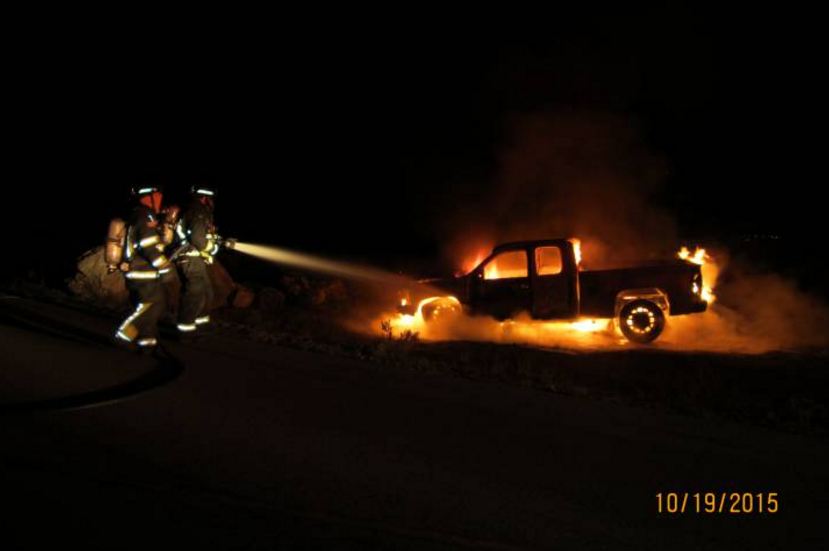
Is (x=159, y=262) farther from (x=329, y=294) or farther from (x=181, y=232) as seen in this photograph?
(x=329, y=294)

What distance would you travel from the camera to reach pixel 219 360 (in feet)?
24.7

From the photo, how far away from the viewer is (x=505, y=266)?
1305 cm

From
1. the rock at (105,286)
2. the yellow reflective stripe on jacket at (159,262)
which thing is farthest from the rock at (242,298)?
the yellow reflective stripe on jacket at (159,262)

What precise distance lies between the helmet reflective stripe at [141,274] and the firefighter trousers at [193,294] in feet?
1.70

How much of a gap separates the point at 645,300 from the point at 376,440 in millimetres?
8244

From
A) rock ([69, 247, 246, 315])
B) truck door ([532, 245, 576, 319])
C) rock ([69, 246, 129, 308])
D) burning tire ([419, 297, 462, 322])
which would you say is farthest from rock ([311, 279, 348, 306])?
truck door ([532, 245, 576, 319])

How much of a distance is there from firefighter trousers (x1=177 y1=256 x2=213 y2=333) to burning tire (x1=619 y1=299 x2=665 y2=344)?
7.07 metres

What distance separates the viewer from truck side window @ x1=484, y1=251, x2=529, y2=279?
42.5 ft

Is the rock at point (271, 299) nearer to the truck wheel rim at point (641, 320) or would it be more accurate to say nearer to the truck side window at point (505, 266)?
the truck side window at point (505, 266)

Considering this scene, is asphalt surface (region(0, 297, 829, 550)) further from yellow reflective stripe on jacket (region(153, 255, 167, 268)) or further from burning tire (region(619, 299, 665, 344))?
burning tire (region(619, 299, 665, 344))

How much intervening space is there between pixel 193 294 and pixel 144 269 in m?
0.67

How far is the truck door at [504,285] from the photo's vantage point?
12.8m

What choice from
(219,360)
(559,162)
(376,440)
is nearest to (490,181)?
(559,162)

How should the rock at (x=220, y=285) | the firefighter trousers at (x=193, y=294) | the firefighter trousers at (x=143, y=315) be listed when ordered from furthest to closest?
the rock at (x=220, y=285) → the firefighter trousers at (x=193, y=294) → the firefighter trousers at (x=143, y=315)
